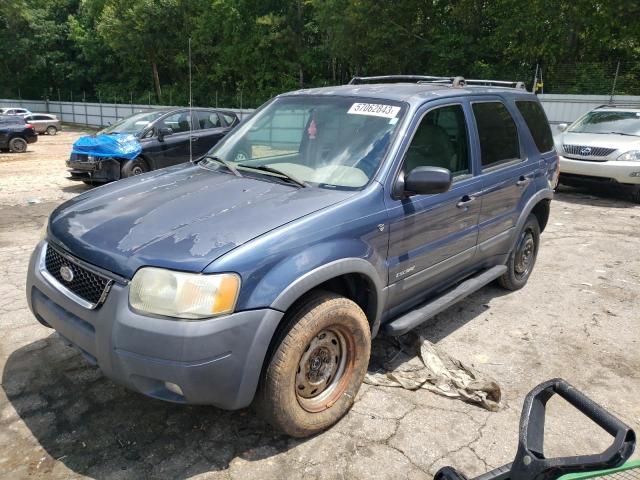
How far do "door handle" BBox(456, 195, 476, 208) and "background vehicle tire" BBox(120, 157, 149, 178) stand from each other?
7.56 meters

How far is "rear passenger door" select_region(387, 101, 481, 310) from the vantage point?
3221mm

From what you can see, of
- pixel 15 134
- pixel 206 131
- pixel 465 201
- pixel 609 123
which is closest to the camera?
pixel 465 201

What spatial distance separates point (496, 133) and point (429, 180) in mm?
1606

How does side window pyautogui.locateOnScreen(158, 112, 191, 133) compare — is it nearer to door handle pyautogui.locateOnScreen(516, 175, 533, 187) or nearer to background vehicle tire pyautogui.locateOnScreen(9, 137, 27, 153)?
door handle pyautogui.locateOnScreen(516, 175, 533, 187)

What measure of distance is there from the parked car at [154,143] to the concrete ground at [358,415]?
17.6 feet

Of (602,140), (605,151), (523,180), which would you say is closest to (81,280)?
(523,180)

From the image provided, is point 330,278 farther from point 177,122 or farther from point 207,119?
point 207,119

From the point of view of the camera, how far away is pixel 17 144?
17359 mm

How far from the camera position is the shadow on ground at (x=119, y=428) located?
2609mm

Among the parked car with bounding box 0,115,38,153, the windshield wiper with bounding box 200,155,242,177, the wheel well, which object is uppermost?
the windshield wiper with bounding box 200,155,242,177

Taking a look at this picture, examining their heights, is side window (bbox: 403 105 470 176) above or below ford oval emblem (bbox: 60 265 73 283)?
above

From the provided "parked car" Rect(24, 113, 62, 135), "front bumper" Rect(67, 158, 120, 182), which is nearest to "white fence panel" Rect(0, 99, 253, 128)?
"parked car" Rect(24, 113, 62, 135)

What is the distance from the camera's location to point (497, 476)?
1.85 meters

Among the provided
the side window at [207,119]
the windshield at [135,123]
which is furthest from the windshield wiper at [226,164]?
the side window at [207,119]
